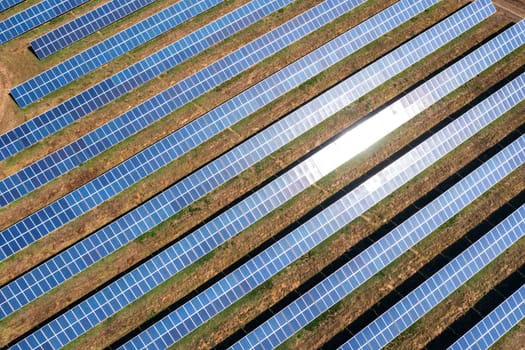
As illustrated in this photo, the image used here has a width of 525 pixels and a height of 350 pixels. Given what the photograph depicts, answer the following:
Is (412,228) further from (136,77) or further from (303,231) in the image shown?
(136,77)

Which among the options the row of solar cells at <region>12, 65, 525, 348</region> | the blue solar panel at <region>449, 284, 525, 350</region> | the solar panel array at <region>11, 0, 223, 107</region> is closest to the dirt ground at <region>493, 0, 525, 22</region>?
the row of solar cells at <region>12, 65, 525, 348</region>

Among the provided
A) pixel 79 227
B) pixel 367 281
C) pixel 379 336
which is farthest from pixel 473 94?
pixel 79 227

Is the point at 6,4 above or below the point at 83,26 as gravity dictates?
above

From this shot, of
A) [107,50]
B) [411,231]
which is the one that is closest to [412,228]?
[411,231]

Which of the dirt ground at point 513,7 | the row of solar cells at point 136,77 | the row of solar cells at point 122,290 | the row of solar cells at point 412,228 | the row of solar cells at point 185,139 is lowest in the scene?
the row of solar cells at point 412,228

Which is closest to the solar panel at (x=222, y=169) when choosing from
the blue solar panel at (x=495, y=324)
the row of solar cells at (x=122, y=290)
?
the row of solar cells at (x=122, y=290)

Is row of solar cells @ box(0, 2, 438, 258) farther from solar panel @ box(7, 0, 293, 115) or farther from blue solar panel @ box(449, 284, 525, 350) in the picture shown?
blue solar panel @ box(449, 284, 525, 350)

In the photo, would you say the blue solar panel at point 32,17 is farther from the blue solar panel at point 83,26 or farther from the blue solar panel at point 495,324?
the blue solar panel at point 495,324
